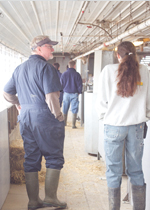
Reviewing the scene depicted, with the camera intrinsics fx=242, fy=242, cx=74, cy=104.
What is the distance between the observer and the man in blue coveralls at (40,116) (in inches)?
92.4

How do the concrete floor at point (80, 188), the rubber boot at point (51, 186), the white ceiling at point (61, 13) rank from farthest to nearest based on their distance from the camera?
1. the white ceiling at point (61, 13)
2. the concrete floor at point (80, 188)
3. the rubber boot at point (51, 186)

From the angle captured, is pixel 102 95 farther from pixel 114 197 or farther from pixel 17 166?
pixel 17 166

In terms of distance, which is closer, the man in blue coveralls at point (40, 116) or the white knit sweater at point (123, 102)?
the white knit sweater at point (123, 102)

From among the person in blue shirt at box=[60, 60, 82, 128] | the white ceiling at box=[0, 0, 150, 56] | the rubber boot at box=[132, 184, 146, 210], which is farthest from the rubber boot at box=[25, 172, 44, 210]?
the person in blue shirt at box=[60, 60, 82, 128]

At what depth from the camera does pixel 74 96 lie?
6.61 m

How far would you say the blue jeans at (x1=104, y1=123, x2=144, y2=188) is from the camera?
2029mm

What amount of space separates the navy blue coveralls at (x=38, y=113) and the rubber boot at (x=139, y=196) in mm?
785

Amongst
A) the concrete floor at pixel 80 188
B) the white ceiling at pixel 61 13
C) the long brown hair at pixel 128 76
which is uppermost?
the white ceiling at pixel 61 13

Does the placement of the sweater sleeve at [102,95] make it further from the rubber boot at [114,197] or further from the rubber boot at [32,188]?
the rubber boot at [32,188]

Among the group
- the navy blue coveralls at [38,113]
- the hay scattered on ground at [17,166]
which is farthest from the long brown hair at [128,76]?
the hay scattered on ground at [17,166]

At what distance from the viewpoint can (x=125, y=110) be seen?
201cm

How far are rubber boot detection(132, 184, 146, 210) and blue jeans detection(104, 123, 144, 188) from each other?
65 mm

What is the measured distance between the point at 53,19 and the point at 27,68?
16.3ft

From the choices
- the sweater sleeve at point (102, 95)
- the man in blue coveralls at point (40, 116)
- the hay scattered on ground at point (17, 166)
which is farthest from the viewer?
the hay scattered on ground at point (17, 166)
